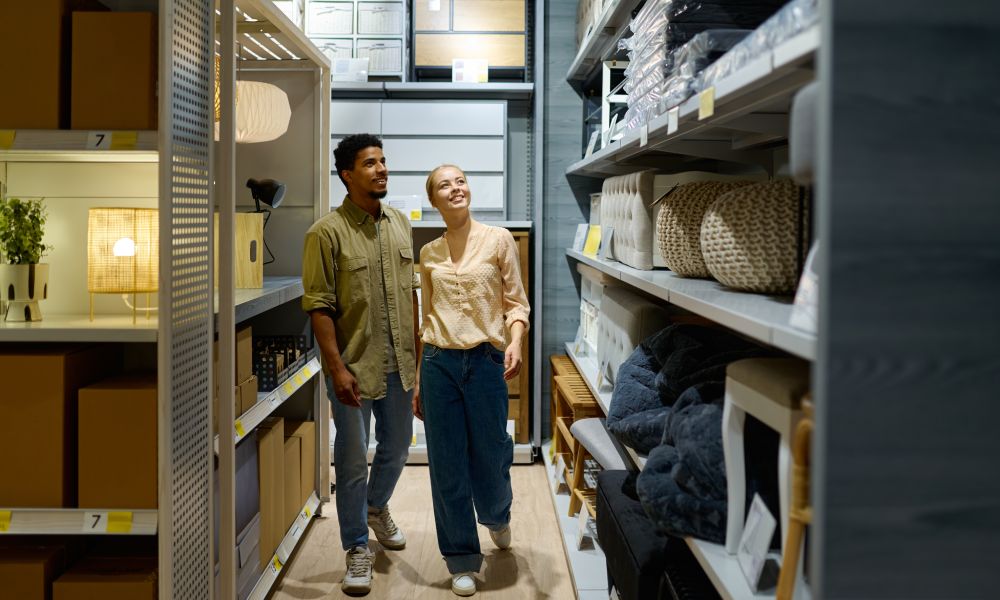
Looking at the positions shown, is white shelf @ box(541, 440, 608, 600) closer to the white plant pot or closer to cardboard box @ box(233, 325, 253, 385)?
cardboard box @ box(233, 325, 253, 385)

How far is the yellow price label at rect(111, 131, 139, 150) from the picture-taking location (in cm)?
193

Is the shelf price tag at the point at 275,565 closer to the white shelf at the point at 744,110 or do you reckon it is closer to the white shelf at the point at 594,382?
the white shelf at the point at 594,382

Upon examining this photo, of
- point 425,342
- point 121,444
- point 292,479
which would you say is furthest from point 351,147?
point 121,444

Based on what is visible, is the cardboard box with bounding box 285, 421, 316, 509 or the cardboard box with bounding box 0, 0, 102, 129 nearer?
the cardboard box with bounding box 0, 0, 102, 129

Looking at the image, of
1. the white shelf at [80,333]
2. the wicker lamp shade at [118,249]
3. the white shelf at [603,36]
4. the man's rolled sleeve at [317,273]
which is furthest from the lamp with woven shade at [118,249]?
the white shelf at [603,36]

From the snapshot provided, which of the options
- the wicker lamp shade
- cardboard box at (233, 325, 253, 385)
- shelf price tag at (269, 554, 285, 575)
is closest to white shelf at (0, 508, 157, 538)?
the wicker lamp shade

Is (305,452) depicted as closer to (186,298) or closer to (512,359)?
(512,359)

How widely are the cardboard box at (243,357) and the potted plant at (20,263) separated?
0.62 metres

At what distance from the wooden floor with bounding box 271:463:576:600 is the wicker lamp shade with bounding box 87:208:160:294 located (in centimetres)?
141

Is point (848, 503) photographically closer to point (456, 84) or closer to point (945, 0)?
point (945, 0)

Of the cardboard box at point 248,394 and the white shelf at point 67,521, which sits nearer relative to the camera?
the white shelf at point 67,521

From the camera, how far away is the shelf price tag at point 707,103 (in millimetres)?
1449

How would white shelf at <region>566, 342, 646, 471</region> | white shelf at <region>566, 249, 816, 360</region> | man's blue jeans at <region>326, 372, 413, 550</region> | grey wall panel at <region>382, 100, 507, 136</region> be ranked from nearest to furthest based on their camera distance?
white shelf at <region>566, 249, 816, 360</region>, white shelf at <region>566, 342, 646, 471</region>, man's blue jeans at <region>326, 372, 413, 550</region>, grey wall panel at <region>382, 100, 507, 136</region>

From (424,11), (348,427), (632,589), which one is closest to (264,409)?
(348,427)
